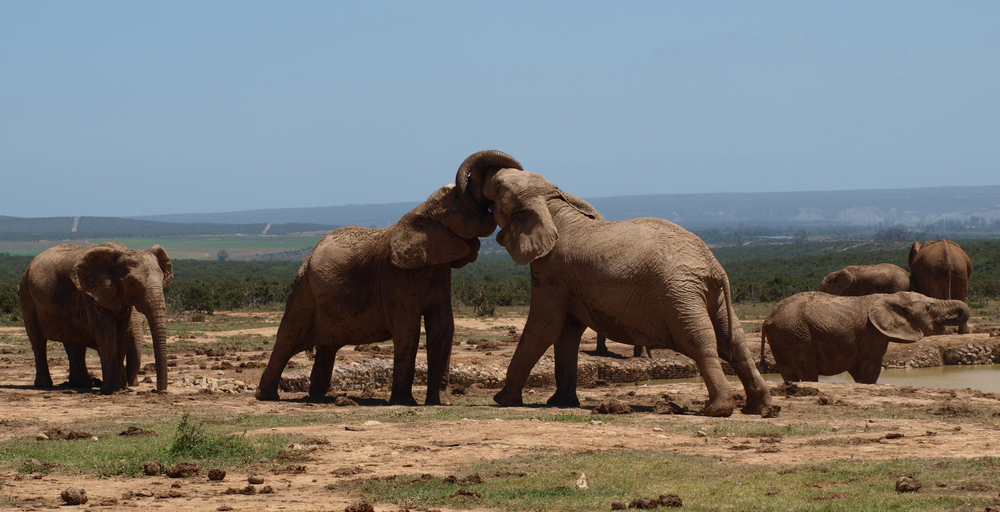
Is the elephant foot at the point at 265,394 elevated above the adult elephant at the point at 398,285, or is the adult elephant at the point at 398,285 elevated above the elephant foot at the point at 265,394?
the adult elephant at the point at 398,285

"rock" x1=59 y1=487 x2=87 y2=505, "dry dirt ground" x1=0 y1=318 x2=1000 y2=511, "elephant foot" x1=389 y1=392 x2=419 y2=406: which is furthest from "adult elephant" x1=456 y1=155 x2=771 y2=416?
"rock" x1=59 y1=487 x2=87 y2=505

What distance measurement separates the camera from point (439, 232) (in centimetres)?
1345

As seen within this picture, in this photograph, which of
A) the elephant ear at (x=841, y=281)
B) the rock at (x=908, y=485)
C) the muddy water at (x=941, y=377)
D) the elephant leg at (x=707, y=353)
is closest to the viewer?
the rock at (x=908, y=485)

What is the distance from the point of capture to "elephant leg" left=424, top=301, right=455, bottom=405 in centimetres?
1371

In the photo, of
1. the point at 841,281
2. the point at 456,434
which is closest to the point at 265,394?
the point at 456,434

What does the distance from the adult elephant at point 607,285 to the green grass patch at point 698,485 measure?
3.24m

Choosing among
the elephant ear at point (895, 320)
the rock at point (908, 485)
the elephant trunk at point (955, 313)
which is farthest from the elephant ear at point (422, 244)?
the elephant trunk at point (955, 313)

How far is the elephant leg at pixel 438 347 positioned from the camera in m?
13.7

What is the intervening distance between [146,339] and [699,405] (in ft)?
58.6

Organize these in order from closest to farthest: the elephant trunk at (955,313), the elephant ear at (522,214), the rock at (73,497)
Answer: the rock at (73,497) < the elephant ear at (522,214) < the elephant trunk at (955,313)

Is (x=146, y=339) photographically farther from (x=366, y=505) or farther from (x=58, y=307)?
(x=366, y=505)

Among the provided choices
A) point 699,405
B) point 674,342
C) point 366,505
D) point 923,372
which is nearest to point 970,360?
point 923,372

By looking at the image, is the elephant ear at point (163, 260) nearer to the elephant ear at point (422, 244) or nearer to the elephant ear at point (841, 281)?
the elephant ear at point (422, 244)

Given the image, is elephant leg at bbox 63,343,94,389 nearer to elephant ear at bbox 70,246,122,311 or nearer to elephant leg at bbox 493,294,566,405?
elephant ear at bbox 70,246,122,311
